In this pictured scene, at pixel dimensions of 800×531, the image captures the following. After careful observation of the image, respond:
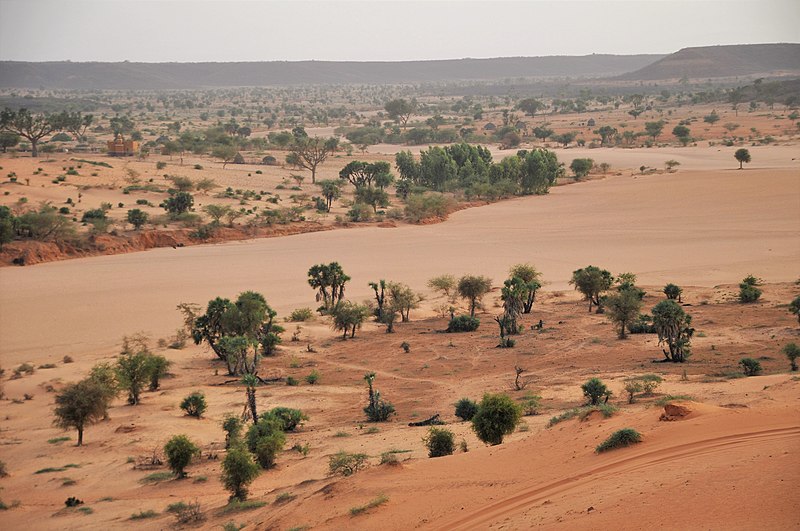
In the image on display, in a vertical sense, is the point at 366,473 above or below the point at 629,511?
below

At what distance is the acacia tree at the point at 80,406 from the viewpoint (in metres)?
23.9

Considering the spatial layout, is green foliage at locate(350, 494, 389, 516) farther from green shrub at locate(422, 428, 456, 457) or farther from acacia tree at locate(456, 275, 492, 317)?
acacia tree at locate(456, 275, 492, 317)

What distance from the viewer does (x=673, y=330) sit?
29.4 meters

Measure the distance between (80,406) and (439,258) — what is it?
31775 millimetres

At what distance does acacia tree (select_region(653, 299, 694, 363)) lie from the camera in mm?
28984

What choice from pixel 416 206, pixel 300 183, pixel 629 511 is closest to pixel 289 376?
pixel 629 511

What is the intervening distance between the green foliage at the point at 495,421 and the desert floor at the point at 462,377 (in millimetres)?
855

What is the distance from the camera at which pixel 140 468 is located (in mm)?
21922

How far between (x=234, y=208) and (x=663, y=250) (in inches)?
1294

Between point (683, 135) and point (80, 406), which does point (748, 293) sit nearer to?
point (80, 406)

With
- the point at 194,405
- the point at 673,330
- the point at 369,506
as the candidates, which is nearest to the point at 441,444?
the point at 369,506

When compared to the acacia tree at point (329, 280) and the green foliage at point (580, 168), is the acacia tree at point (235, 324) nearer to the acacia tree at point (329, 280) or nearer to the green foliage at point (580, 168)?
the acacia tree at point (329, 280)

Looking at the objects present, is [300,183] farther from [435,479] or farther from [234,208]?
[435,479]

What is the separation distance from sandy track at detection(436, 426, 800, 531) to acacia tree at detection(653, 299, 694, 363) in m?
14.6
